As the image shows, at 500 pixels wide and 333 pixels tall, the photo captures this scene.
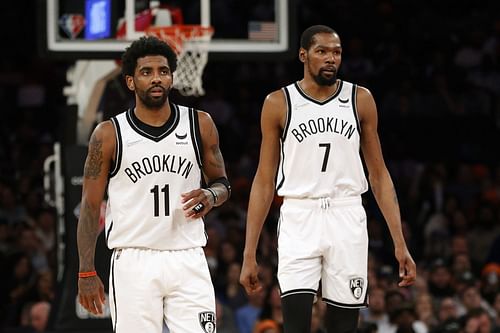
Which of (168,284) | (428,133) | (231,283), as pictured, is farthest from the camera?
(428,133)

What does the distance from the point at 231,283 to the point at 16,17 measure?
8599 millimetres

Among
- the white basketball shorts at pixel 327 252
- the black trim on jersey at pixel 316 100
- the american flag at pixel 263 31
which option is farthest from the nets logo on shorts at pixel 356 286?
the american flag at pixel 263 31

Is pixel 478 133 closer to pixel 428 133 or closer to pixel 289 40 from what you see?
pixel 428 133

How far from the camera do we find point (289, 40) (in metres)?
10.3

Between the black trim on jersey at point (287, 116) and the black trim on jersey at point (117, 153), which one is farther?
the black trim on jersey at point (287, 116)

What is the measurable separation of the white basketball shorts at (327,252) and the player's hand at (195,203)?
33.9 inches

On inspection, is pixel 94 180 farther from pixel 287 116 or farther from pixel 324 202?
pixel 324 202

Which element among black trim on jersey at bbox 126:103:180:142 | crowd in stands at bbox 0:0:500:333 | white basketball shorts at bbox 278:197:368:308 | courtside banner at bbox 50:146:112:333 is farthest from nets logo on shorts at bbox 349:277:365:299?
courtside banner at bbox 50:146:112:333

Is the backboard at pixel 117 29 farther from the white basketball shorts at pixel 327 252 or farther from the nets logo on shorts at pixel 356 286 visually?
the nets logo on shorts at pixel 356 286

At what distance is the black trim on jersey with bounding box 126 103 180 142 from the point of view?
6855 mm

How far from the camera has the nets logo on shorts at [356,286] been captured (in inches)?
290

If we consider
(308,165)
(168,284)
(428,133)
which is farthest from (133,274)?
(428,133)

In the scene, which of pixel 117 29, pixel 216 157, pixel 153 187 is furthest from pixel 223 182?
pixel 117 29

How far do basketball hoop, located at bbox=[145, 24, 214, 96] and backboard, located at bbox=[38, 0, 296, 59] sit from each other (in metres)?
0.09
